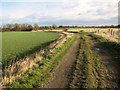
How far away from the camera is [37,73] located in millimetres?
4762

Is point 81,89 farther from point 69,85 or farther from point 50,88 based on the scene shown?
point 50,88

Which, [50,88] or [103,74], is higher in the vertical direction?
[103,74]

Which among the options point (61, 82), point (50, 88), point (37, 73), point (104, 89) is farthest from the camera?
point (37, 73)

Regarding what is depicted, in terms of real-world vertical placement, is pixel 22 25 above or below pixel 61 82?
above

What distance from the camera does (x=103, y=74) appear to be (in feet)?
14.9

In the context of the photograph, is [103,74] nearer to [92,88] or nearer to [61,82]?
[92,88]

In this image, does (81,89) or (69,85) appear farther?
(69,85)

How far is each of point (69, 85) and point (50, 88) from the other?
0.87 metres

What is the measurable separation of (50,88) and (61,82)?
611mm

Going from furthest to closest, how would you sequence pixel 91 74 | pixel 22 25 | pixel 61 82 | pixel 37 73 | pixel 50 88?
pixel 22 25 → pixel 37 73 → pixel 91 74 → pixel 61 82 → pixel 50 88

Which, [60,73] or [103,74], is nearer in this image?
[103,74]

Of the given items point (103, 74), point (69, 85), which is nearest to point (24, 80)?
point (69, 85)

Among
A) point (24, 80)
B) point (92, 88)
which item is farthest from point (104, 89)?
point (24, 80)

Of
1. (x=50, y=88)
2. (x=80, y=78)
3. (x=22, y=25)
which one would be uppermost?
(x=22, y=25)
